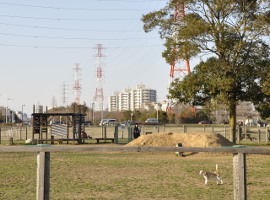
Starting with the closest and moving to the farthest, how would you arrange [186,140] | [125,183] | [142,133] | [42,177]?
1. [42,177]
2. [125,183]
3. [186,140]
4. [142,133]

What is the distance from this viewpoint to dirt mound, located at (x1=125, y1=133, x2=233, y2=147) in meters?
25.9

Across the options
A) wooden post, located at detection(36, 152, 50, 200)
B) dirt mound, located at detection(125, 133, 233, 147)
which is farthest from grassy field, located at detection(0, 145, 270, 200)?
dirt mound, located at detection(125, 133, 233, 147)

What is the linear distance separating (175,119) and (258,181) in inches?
3564

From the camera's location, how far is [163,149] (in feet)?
22.7

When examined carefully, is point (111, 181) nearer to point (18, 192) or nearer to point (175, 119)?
point (18, 192)

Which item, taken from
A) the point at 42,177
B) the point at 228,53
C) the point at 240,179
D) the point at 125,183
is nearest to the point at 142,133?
the point at 228,53

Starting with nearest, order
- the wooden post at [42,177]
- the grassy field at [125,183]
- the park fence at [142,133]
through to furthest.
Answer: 1. the wooden post at [42,177]
2. the grassy field at [125,183]
3. the park fence at [142,133]

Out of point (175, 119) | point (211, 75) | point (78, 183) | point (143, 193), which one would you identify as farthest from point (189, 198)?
point (175, 119)

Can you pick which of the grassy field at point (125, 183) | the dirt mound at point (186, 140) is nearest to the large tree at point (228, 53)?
the dirt mound at point (186, 140)

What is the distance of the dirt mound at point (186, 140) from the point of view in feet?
85.0

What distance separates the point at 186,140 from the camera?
27062mm

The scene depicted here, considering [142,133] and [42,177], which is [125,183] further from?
[142,133]

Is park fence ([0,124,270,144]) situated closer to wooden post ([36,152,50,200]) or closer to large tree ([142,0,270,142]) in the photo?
large tree ([142,0,270,142])

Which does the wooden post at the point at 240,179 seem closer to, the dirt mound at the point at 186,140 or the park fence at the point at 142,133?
the dirt mound at the point at 186,140
